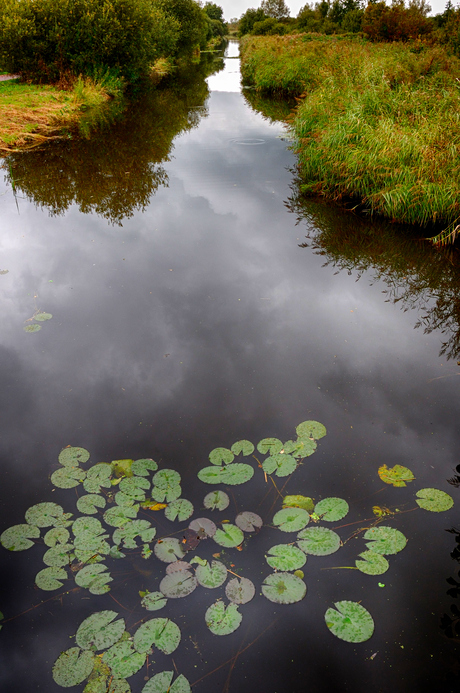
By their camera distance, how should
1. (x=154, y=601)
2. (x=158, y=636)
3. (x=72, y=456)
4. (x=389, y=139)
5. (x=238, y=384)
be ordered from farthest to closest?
(x=389, y=139)
(x=238, y=384)
(x=72, y=456)
(x=154, y=601)
(x=158, y=636)

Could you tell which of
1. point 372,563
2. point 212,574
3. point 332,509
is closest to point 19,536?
point 212,574

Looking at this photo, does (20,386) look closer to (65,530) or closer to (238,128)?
(65,530)

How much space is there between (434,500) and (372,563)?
60cm

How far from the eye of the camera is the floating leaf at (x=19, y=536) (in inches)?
87.3

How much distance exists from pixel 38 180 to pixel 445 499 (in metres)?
7.72

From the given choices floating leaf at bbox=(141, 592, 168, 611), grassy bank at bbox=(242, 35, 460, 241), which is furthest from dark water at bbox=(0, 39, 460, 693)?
grassy bank at bbox=(242, 35, 460, 241)

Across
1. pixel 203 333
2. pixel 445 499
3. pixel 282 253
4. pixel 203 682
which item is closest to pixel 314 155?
pixel 282 253

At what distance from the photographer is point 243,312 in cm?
423

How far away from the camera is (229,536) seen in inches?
88.3

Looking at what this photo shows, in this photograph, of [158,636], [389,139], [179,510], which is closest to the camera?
[158,636]

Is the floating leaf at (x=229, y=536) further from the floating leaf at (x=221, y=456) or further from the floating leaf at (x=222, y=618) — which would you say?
the floating leaf at (x=221, y=456)

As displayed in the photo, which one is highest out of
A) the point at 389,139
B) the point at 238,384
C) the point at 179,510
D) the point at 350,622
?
the point at 389,139

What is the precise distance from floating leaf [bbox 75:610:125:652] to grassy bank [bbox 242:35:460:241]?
221 inches

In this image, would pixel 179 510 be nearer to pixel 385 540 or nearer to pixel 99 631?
pixel 99 631
